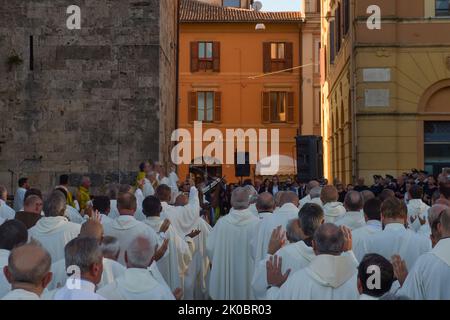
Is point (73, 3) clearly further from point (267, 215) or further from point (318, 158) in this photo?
point (267, 215)

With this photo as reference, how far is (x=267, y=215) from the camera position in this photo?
8.45m

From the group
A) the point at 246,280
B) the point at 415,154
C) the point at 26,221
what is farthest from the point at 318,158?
the point at 26,221

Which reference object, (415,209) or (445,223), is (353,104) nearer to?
(415,209)

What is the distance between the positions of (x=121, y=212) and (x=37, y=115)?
426 inches

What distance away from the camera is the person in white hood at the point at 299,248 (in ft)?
19.5

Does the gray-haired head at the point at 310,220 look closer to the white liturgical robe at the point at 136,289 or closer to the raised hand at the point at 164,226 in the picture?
the white liturgical robe at the point at 136,289

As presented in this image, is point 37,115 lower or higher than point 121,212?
higher

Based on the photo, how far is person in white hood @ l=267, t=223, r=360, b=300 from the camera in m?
4.85

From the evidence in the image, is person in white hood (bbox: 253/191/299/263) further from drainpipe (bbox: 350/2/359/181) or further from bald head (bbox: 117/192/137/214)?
drainpipe (bbox: 350/2/359/181)

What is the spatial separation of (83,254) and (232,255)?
4.33m

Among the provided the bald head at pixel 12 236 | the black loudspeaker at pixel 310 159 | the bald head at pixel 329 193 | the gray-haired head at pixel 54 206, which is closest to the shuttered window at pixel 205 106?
the black loudspeaker at pixel 310 159

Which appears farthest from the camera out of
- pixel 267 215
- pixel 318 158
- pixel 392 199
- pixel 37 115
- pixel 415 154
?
pixel 415 154

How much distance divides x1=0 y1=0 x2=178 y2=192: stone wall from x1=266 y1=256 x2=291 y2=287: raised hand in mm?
12505

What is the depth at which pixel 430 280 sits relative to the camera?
5480 mm
